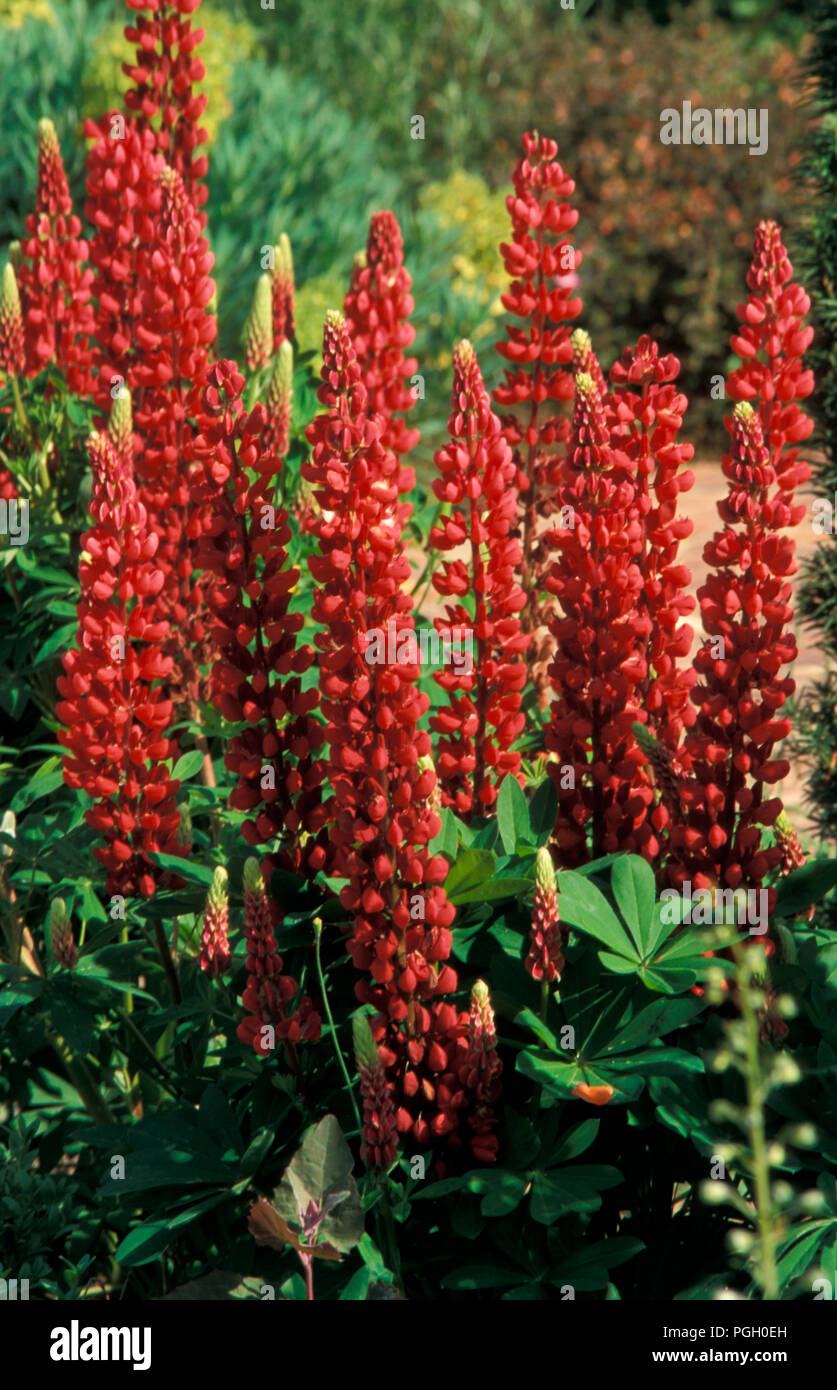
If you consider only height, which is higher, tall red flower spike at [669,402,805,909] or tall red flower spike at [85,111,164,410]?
tall red flower spike at [85,111,164,410]

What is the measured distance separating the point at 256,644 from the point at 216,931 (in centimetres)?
40

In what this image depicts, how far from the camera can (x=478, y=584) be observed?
2.22 m

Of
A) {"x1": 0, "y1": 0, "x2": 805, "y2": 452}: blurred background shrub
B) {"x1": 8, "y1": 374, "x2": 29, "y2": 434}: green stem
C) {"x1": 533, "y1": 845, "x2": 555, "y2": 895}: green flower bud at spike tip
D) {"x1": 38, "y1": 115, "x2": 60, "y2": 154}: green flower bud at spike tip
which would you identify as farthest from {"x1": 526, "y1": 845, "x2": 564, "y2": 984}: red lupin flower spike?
{"x1": 0, "y1": 0, "x2": 805, "y2": 452}: blurred background shrub

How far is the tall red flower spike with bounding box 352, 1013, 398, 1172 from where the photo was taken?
1.80 meters

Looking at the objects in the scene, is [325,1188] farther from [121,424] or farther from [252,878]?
[121,424]

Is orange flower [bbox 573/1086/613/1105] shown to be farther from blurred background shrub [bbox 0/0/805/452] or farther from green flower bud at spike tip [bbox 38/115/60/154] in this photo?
blurred background shrub [bbox 0/0/805/452]

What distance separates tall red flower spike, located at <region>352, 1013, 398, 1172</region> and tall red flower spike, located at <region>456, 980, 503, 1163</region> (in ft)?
0.37

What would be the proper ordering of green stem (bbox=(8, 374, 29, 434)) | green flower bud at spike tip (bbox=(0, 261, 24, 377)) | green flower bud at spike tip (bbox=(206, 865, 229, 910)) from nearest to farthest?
green flower bud at spike tip (bbox=(206, 865, 229, 910)) → green stem (bbox=(8, 374, 29, 434)) → green flower bud at spike tip (bbox=(0, 261, 24, 377))

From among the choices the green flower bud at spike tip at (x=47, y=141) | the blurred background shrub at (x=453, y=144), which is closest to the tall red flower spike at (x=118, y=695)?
the green flower bud at spike tip at (x=47, y=141)

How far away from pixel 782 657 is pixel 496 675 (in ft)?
1.38

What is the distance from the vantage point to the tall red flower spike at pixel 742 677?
2.08 m

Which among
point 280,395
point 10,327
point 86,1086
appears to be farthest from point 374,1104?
point 10,327

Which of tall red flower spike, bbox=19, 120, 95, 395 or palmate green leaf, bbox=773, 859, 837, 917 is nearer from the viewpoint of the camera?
palmate green leaf, bbox=773, 859, 837, 917
